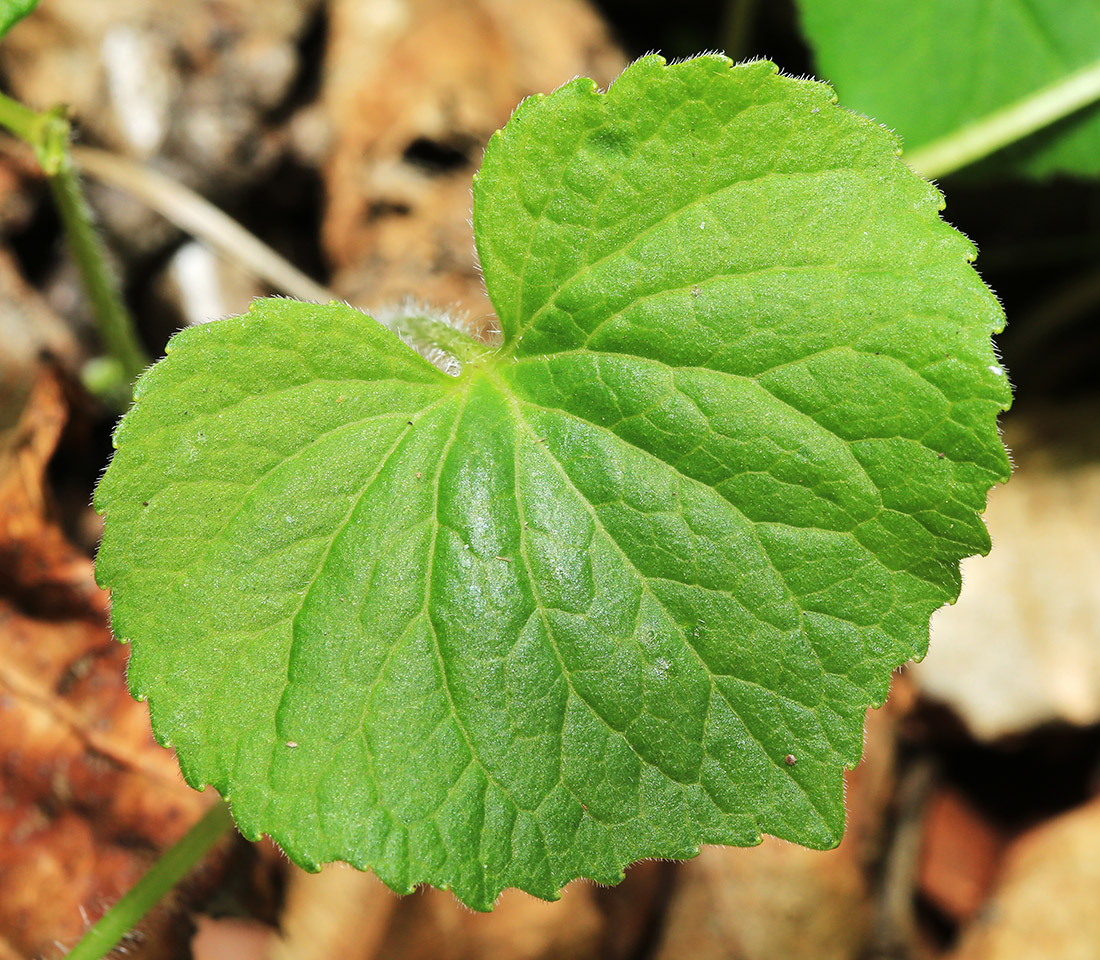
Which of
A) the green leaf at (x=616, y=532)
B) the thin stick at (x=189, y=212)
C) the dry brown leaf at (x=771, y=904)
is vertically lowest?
the dry brown leaf at (x=771, y=904)

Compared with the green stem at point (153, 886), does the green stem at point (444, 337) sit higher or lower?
higher

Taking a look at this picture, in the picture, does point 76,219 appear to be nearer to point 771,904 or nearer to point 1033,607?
point 771,904

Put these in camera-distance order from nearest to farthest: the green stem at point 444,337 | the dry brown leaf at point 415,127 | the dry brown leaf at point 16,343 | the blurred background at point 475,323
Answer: the green stem at point 444,337, the blurred background at point 475,323, the dry brown leaf at point 16,343, the dry brown leaf at point 415,127

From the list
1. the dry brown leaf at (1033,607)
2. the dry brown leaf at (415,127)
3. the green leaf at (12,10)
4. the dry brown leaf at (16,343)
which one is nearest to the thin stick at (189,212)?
the dry brown leaf at (415,127)

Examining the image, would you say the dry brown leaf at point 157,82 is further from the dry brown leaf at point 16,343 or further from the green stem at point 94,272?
the green stem at point 94,272

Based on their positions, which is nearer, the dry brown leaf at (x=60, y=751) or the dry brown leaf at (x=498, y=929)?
the dry brown leaf at (x=60, y=751)

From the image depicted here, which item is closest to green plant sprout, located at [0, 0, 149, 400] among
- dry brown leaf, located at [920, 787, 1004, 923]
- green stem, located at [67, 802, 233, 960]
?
green stem, located at [67, 802, 233, 960]

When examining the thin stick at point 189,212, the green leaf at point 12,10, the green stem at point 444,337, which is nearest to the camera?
the green leaf at point 12,10
